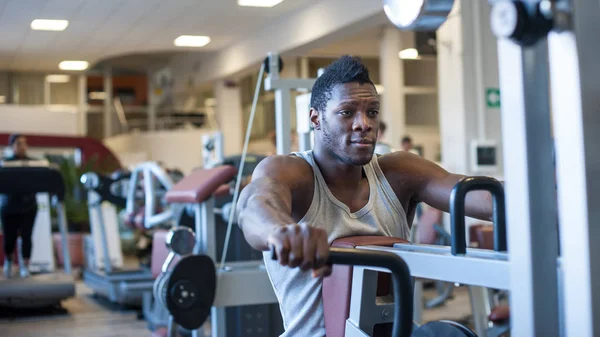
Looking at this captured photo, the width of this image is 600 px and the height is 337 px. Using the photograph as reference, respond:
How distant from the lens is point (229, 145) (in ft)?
47.1

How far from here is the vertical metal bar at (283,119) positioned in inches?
154

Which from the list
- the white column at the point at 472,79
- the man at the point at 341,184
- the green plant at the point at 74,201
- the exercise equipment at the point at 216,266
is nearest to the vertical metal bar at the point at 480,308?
the exercise equipment at the point at 216,266

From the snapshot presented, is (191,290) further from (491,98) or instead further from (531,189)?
(491,98)

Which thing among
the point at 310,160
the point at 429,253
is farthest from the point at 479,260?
the point at 310,160

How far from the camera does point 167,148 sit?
1573 cm

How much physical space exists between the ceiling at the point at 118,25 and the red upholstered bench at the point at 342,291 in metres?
8.35

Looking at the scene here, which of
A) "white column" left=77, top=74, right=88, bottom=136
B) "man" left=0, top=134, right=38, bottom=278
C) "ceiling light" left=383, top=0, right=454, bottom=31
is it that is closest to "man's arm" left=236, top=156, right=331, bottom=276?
"ceiling light" left=383, top=0, right=454, bottom=31

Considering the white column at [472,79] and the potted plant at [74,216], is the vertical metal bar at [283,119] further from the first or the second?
the potted plant at [74,216]

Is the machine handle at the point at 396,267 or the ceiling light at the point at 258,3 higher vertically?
the ceiling light at the point at 258,3

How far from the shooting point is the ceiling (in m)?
9.64

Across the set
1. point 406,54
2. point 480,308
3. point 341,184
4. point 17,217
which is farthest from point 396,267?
point 406,54

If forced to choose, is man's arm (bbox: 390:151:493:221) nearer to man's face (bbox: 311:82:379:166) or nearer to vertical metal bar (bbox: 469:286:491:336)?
man's face (bbox: 311:82:379:166)

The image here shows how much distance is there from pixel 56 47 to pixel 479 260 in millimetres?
12323

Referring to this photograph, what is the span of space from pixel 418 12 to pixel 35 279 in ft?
19.8
